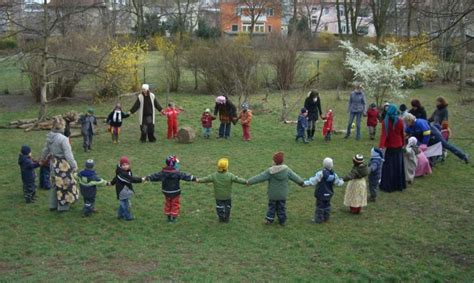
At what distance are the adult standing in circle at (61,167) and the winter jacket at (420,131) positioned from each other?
24.9 ft

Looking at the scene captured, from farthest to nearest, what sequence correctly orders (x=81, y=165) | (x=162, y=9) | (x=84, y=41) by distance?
(x=162, y=9) → (x=84, y=41) → (x=81, y=165)

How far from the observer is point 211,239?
870cm

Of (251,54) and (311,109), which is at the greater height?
(251,54)

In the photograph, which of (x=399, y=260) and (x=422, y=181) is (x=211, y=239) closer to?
(x=399, y=260)

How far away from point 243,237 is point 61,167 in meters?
3.57

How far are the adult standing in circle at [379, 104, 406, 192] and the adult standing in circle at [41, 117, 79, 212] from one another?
6186mm

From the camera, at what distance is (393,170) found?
36.7 ft

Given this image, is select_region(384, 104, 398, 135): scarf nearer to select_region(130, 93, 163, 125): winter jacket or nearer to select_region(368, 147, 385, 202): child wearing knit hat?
select_region(368, 147, 385, 202): child wearing knit hat

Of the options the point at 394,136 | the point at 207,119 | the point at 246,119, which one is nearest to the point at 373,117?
the point at 246,119

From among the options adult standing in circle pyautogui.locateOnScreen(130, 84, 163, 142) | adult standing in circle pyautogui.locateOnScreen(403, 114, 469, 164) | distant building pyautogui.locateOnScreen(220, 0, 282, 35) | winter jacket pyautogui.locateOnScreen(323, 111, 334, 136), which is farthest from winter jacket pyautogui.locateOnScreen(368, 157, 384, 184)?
distant building pyautogui.locateOnScreen(220, 0, 282, 35)

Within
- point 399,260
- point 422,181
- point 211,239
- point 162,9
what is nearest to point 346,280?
point 399,260

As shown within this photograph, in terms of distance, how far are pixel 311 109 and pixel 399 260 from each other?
8245mm

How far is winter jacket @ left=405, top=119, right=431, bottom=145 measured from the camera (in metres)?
12.5

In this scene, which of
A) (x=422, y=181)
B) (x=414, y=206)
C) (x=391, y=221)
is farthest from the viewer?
(x=422, y=181)
